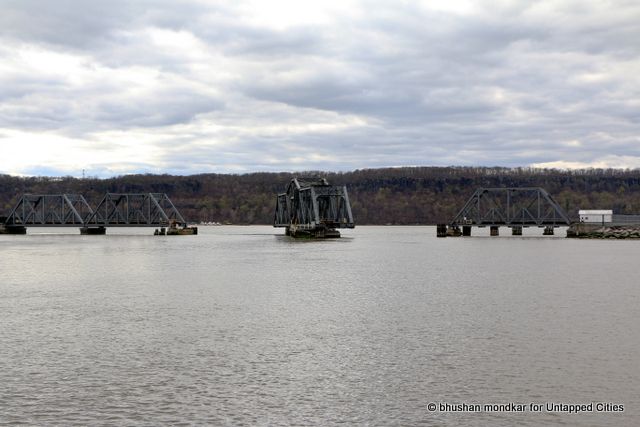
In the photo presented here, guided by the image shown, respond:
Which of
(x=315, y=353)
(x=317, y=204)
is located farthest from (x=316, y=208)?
(x=315, y=353)

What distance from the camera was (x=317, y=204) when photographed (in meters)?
179

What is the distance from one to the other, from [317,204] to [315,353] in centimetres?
15249

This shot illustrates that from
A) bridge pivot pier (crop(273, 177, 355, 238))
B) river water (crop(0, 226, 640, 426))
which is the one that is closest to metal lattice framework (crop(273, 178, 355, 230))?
bridge pivot pier (crop(273, 177, 355, 238))

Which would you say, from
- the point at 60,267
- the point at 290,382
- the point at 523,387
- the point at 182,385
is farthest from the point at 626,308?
the point at 60,267

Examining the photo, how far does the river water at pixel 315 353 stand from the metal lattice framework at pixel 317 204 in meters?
118

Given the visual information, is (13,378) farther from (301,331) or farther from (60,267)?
(60,267)

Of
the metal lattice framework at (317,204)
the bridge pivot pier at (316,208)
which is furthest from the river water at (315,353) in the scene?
the metal lattice framework at (317,204)

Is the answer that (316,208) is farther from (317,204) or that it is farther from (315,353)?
(315,353)

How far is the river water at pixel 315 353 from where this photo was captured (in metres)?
19.3

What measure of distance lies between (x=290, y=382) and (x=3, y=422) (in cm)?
834

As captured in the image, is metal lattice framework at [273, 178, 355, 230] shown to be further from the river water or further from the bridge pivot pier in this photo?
the river water

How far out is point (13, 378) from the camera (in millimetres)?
22703

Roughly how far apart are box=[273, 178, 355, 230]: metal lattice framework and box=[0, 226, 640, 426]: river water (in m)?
118

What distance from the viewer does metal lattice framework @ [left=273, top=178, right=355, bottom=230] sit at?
173 meters
